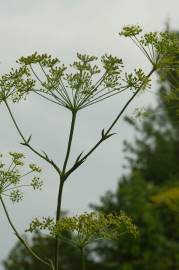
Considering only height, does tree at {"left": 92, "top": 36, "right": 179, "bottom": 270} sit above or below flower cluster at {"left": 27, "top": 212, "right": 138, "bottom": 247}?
above

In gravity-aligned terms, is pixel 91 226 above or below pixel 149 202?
below

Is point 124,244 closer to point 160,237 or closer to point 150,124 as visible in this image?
point 160,237

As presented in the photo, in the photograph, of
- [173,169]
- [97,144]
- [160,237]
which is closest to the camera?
[97,144]

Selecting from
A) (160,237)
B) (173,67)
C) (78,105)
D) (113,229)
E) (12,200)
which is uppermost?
(160,237)

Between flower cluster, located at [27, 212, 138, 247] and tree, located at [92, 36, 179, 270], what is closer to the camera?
flower cluster, located at [27, 212, 138, 247]

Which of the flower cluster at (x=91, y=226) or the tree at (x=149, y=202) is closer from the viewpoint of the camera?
the flower cluster at (x=91, y=226)

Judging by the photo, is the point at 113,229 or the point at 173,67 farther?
the point at 173,67

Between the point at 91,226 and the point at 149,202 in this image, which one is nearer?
the point at 91,226

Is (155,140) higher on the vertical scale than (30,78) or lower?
higher

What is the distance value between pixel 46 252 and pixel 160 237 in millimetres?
13153

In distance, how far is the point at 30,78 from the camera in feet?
24.3

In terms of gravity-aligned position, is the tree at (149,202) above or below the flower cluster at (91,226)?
above

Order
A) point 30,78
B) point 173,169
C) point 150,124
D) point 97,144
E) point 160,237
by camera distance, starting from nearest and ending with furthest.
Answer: point 97,144 < point 30,78 < point 160,237 < point 173,169 < point 150,124

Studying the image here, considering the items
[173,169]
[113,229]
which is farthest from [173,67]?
[173,169]
